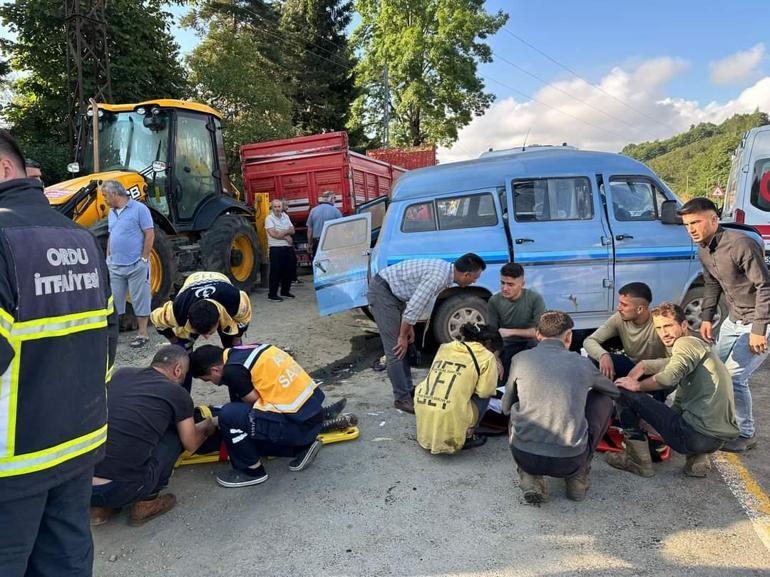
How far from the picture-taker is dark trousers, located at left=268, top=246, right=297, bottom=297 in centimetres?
861

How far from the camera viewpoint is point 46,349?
1.65 m

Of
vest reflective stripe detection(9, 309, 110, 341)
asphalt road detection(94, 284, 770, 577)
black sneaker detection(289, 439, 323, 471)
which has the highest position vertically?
vest reflective stripe detection(9, 309, 110, 341)

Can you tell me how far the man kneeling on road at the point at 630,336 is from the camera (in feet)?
12.3

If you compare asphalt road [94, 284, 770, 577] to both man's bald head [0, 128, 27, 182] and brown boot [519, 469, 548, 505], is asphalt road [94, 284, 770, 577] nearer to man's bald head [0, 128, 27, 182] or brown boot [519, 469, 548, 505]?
brown boot [519, 469, 548, 505]

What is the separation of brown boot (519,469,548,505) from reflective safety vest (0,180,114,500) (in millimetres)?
2236

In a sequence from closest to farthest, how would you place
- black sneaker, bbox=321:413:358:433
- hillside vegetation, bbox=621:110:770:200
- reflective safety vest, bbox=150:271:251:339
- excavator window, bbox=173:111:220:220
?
black sneaker, bbox=321:413:358:433 < reflective safety vest, bbox=150:271:251:339 < excavator window, bbox=173:111:220:220 < hillside vegetation, bbox=621:110:770:200

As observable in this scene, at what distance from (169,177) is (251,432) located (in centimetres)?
577

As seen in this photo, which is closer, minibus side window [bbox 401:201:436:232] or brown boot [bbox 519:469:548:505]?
brown boot [bbox 519:469:548:505]

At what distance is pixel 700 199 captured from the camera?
12.0ft

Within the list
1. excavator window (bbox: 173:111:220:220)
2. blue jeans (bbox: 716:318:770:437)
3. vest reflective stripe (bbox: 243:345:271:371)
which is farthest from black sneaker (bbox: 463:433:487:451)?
excavator window (bbox: 173:111:220:220)

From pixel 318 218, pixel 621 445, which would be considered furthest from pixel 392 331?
pixel 318 218

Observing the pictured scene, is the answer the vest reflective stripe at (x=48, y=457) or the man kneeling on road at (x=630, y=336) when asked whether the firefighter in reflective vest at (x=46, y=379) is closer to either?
the vest reflective stripe at (x=48, y=457)

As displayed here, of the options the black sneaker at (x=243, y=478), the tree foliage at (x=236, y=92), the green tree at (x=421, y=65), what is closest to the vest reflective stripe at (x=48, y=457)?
the black sneaker at (x=243, y=478)

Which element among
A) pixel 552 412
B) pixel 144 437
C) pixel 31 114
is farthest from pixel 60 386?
pixel 31 114
